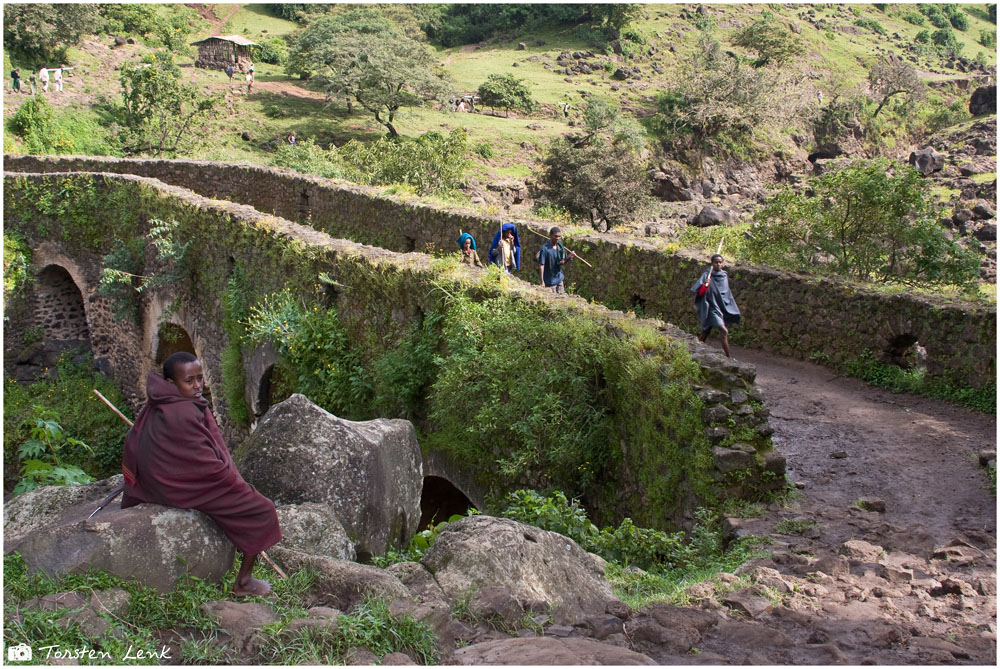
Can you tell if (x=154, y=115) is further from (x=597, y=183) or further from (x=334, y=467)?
(x=334, y=467)

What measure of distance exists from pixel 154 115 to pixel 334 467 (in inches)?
1167

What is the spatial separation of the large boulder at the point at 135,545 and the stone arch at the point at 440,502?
4965 millimetres

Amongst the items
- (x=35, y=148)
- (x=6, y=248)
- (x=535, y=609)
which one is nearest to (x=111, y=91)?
(x=35, y=148)

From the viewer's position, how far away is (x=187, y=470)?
4.26 m

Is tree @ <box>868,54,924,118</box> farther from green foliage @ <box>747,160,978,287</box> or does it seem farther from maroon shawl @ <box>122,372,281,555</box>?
maroon shawl @ <box>122,372,281,555</box>

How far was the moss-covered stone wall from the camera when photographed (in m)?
6.64

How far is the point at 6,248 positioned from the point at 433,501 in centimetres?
1216

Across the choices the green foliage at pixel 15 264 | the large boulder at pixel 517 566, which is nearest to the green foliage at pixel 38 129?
the green foliage at pixel 15 264

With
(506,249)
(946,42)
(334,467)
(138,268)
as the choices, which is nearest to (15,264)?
(138,268)

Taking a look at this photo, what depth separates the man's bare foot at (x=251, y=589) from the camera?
429 centimetres

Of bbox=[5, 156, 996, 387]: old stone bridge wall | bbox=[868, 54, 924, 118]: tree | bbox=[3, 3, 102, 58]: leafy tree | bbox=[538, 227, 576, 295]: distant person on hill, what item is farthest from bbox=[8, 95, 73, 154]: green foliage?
bbox=[868, 54, 924, 118]: tree

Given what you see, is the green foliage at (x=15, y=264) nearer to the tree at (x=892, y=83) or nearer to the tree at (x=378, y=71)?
the tree at (x=378, y=71)

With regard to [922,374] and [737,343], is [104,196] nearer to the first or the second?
[737,343]

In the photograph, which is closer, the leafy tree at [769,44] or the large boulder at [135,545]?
the large boulder at [135,545]
